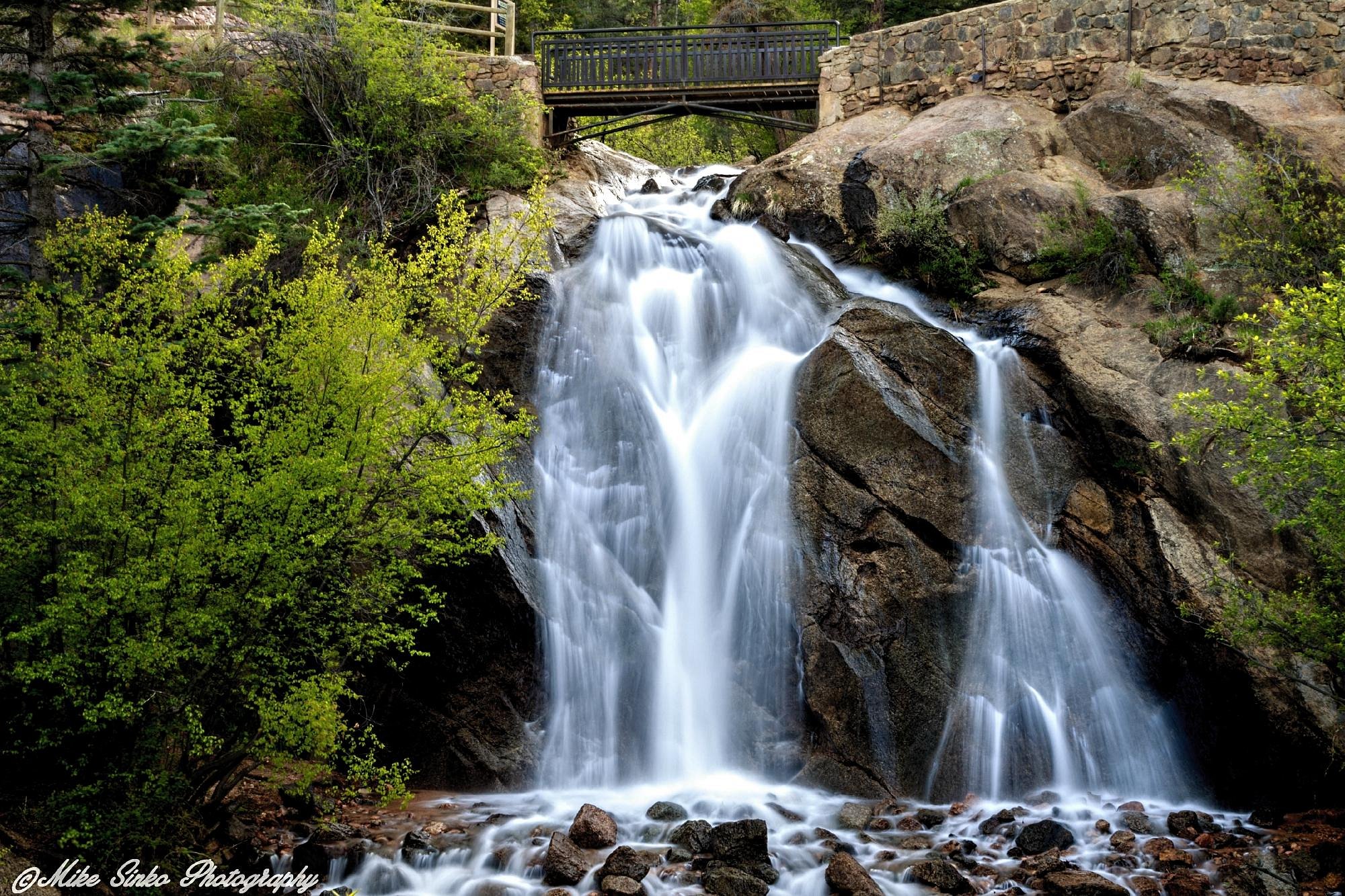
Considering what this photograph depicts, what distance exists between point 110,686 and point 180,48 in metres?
13.5

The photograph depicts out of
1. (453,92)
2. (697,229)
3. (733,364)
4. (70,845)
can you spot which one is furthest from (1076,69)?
(70,845)

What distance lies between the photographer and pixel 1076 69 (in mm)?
17469

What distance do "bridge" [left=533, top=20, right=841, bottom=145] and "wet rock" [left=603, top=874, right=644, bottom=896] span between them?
1497 cm

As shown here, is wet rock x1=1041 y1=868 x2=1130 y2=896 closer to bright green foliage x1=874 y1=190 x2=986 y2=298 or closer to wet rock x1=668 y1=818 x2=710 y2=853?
wet rock x1=668 y1=818 x2=710 y2=853

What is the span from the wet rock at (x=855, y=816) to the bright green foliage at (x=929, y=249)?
825cm

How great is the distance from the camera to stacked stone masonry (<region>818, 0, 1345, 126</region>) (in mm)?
16281

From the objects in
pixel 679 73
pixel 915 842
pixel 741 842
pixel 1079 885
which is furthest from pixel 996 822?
pixel 679 73

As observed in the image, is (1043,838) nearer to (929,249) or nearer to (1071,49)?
(929,249)

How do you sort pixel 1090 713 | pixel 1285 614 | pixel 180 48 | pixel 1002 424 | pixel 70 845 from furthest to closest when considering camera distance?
pixel 180 48 < pixel 1002 424 < pixel 1090 713 < pixel 1285 614 < pixel 70 845

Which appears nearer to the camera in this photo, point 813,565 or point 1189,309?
point 813,565

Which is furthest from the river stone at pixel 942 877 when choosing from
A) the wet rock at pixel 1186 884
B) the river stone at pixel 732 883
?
the wet rock at pixel 1186 884

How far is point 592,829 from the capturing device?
9125 mm

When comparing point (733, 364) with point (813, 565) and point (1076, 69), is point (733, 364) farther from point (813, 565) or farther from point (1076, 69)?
point (1076, 69)

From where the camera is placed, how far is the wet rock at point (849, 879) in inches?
326
